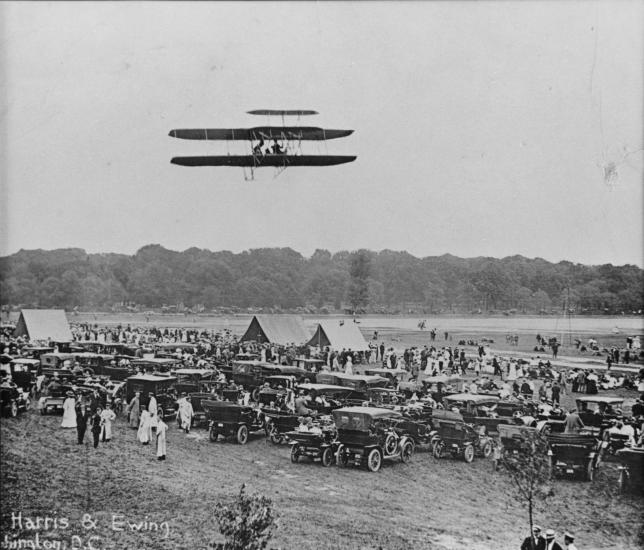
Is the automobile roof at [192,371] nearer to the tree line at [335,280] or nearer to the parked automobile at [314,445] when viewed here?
the tree line at [335,280]

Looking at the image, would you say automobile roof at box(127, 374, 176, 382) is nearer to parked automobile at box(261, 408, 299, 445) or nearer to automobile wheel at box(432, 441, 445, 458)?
parked automobile at box(261, 408, 299, 445)

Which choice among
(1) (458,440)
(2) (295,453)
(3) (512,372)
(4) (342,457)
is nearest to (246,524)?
(2) (295,453)

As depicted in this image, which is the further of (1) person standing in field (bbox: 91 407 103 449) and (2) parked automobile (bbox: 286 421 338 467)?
(1) person standing in field (bbox: 91 407 103 449)

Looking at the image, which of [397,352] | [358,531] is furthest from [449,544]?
[397,352]

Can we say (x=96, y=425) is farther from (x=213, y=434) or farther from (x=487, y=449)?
(x=487, y=449)

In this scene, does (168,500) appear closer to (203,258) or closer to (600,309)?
(203,258)

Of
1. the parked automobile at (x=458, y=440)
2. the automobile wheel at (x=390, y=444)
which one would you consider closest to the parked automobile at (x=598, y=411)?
the parked automobile at (x=458, y=440)

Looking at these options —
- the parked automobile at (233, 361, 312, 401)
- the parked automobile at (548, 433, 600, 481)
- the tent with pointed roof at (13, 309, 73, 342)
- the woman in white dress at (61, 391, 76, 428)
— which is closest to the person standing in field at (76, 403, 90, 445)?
the woman in white dress at (61, 391, 76, 428)
